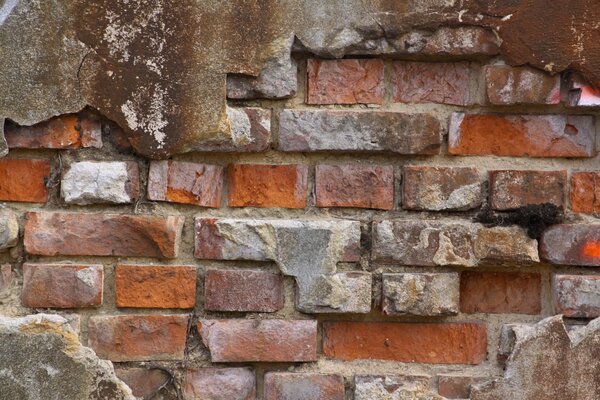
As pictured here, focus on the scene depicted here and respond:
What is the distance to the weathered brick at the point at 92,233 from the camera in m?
1.45

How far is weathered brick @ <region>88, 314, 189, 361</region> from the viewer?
145 centimetres

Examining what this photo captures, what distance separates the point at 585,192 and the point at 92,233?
38.3 inches

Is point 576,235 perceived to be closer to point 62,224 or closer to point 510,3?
point 510,3

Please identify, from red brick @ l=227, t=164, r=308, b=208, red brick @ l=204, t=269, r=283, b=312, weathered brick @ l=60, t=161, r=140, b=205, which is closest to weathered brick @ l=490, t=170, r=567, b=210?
red brick @ l=227, t=164, r=308, b=208

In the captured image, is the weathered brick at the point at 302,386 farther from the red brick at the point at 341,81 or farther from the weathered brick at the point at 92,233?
the red brick at the point at 341,81

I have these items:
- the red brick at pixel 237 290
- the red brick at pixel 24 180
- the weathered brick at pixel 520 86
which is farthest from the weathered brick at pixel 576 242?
the red brick at pixel 24 180

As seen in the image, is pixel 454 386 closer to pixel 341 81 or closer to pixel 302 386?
pixel 302 386

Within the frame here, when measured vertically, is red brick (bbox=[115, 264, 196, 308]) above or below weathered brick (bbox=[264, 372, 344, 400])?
above

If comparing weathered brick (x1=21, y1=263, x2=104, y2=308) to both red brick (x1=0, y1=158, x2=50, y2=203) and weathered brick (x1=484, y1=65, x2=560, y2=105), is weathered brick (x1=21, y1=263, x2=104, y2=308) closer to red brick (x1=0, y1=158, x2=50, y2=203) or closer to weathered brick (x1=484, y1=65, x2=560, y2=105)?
red brick (x1=0, y1=158, x2=50, y2=203)

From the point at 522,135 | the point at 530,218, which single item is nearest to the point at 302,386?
the point at 530,218

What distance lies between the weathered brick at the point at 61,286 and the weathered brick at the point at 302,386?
1.25 ft

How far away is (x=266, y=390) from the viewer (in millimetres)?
1454

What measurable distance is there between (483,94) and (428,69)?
0.12 m

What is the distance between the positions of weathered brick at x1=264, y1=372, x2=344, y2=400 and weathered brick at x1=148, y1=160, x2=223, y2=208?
1.23ft
